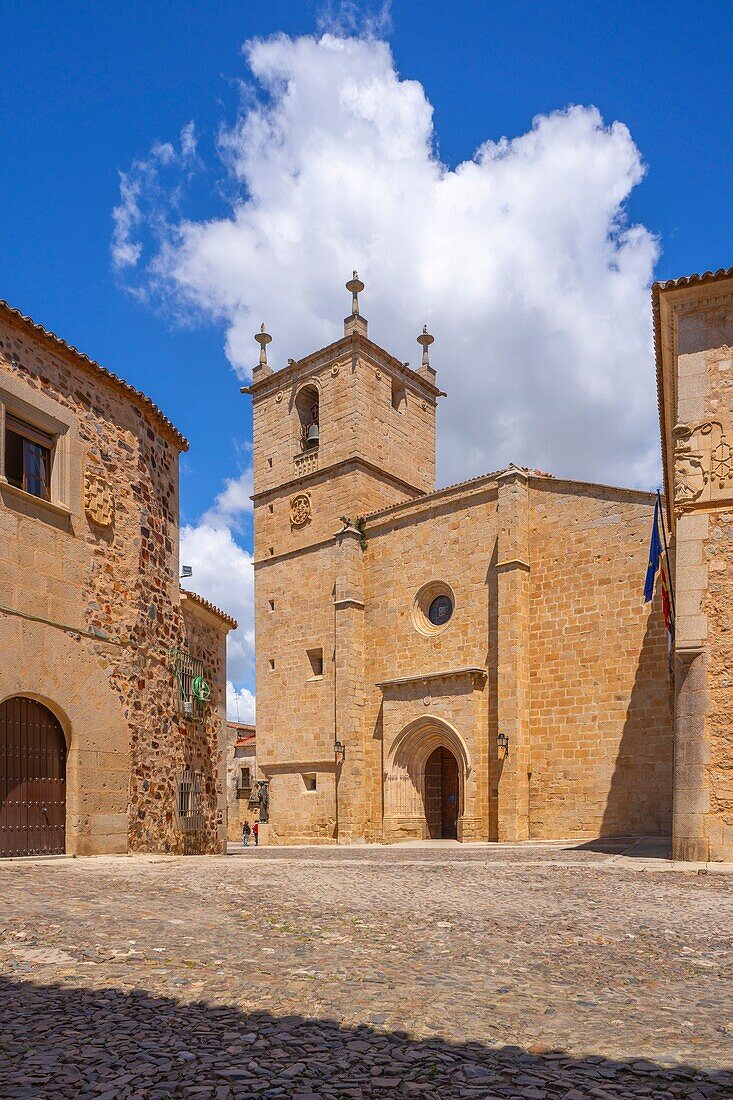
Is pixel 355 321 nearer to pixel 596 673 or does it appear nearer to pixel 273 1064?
pixel 596 673

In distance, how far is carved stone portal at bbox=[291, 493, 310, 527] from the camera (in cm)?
2942

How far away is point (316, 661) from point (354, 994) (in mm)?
23776

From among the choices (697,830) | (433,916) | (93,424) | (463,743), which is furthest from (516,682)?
(433,916)

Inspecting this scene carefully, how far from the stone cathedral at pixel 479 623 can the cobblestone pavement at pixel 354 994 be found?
6.74 meters

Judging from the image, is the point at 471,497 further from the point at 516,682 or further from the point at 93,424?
the point at 93,424

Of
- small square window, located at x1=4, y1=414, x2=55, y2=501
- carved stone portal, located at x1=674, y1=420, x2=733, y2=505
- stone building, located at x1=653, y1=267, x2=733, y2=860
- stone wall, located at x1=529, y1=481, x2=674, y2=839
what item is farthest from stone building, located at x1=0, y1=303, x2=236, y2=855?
stone wall, located at x1=529, y1=481, x2=674, y2=839

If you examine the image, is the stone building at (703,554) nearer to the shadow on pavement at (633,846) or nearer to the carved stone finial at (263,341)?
the shadow on pavement at (633,846)

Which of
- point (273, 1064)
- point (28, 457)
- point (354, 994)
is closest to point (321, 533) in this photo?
point (28, 457)

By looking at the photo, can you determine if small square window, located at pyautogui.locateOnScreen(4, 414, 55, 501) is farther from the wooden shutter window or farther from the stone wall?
the stone wall

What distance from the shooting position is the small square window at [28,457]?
11.0 meters

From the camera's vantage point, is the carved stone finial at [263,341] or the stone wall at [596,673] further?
the carved stone finial at [263,341]

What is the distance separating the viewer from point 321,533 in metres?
28.8

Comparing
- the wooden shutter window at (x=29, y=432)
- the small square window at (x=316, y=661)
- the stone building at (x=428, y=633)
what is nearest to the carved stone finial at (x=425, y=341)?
the stone building at (x=428, y=633)

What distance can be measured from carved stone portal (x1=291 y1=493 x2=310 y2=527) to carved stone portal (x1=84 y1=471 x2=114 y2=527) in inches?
672
